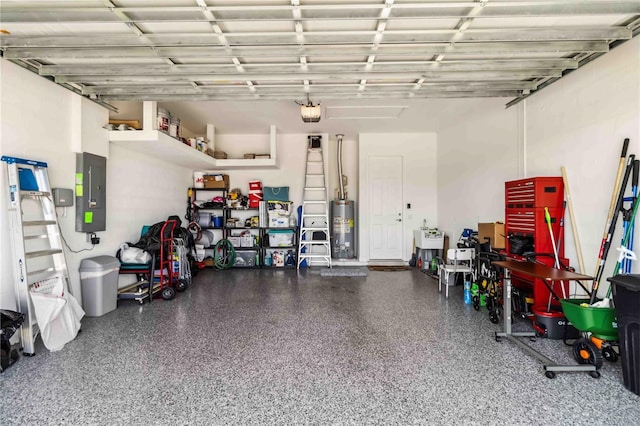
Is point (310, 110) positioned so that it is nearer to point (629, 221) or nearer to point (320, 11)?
point (320, 11)

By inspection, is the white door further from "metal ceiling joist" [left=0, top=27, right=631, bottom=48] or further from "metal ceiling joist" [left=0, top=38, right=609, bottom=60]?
"metal ceiling joist" [left=0, top=27, right=631, bottom=48]

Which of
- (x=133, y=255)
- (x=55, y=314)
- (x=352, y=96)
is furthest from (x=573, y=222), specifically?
(x=133, y=255)

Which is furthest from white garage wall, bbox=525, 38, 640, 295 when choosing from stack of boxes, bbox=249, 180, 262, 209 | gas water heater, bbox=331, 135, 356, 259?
stack of boxes, bbox=249, 180, 262, 209

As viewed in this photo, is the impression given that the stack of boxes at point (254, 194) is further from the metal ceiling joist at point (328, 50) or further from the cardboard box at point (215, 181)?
the metal ceiling joist at point (328, 50)

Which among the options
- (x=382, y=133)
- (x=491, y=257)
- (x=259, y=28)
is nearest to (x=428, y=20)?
→ (x=259, y=28)

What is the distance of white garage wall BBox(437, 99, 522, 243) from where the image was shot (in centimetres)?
433

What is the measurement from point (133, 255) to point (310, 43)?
3533 millimetres

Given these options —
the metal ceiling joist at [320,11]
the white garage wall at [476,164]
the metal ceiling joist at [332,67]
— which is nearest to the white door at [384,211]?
the white garage wall at [476,164]

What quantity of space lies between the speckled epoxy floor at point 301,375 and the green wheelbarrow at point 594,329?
128 mm

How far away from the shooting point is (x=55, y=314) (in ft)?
8.73

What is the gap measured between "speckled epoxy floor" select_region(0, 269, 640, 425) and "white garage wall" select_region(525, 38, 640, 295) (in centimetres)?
124

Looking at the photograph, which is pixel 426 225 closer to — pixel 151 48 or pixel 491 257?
pixel 491 257

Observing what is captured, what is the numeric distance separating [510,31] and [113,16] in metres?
3.01

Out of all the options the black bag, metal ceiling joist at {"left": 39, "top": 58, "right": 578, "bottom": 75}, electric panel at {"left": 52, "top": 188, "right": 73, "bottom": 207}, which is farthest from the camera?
the black bag
